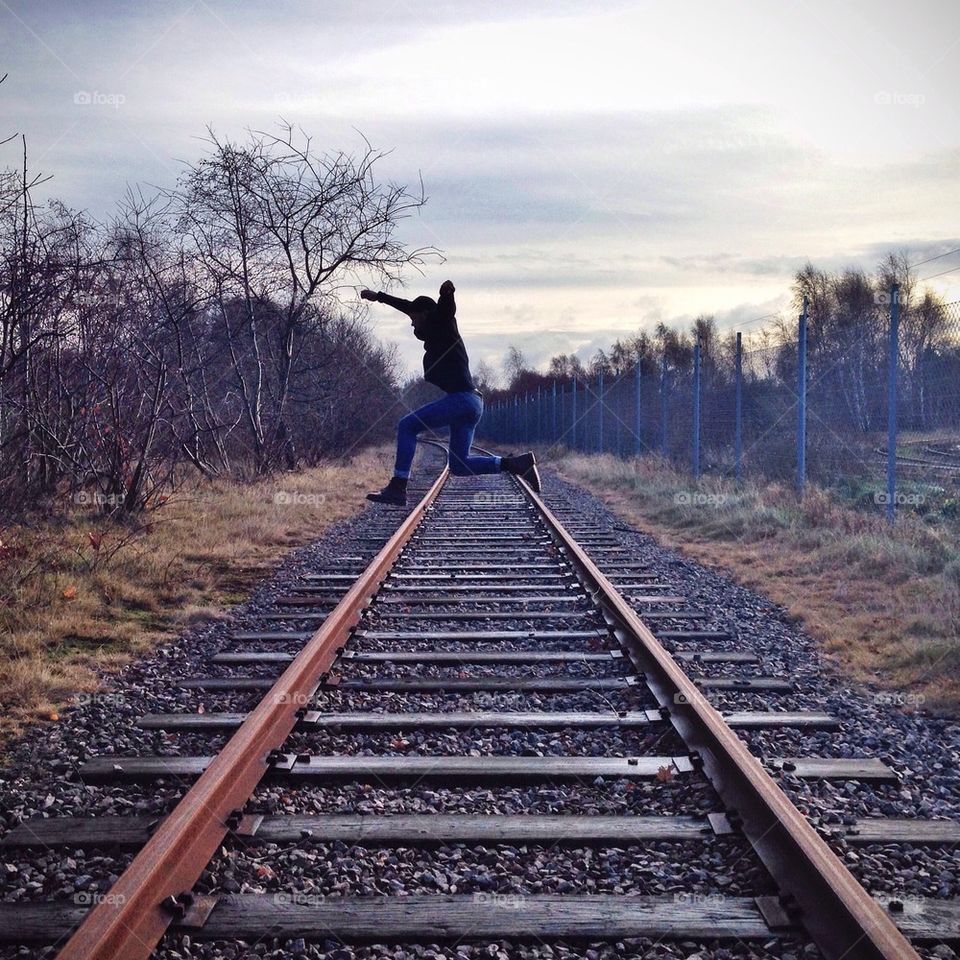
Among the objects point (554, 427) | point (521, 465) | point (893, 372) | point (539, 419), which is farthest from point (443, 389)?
point (539, 419)

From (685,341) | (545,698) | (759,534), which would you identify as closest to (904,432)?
(759,534)

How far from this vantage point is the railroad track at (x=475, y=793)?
8.95ft

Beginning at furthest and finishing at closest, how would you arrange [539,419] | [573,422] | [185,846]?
[539,419], [573,422], [185,846]

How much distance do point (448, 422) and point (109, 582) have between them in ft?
10.5

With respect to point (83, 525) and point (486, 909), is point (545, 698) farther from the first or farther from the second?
point (83, 525)

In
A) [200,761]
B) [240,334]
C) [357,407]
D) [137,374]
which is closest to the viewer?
[200,761]

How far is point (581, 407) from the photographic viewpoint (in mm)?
31812

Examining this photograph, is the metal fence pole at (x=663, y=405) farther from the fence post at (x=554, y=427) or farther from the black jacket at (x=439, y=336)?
the fence post at (x=554, y=427)

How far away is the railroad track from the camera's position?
2.73m

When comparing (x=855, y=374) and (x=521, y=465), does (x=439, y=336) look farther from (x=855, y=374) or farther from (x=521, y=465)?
(x=855, y=374)

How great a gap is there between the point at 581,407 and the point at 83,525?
23.1 metres

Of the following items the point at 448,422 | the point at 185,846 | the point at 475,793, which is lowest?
the point at 475,793

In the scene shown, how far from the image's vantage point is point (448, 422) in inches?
357

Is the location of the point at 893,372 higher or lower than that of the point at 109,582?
higher
